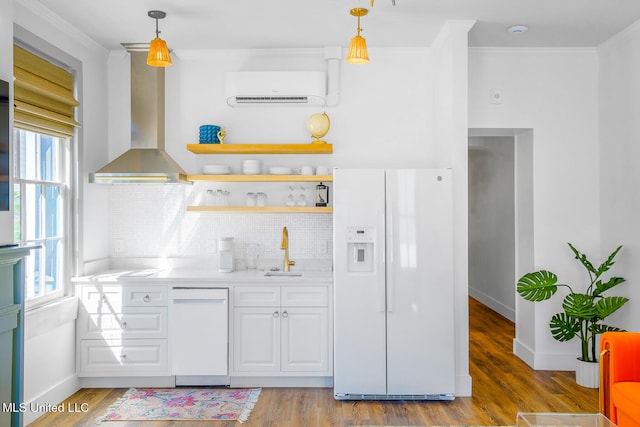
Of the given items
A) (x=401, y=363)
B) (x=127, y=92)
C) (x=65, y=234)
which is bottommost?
(x=401, y=363)

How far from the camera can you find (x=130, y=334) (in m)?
3.81

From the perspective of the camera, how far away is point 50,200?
364 cm

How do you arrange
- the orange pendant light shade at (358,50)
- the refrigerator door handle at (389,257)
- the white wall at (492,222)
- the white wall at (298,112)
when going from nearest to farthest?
the orange pendant light shade at (358,50) < the refrigerator door handle at (389,257) < the white wall at (298,112) < the white wall at (492,222)

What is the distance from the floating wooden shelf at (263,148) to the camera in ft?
13.5

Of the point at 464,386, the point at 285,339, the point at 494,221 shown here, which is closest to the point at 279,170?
the point at 285,339

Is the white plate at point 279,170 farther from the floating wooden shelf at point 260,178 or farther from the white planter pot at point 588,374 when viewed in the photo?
the white planter pot at point 588,374

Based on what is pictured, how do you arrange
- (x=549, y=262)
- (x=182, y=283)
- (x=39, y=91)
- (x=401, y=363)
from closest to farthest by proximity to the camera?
(x=39, y=91) → (x=401, y=363) → (x=182, y=283) → (x=549, y=262)

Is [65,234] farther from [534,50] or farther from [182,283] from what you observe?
[534,50]

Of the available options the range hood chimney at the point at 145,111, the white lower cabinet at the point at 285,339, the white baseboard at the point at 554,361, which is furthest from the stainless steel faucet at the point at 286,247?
the white baseboard at the point at 554,361

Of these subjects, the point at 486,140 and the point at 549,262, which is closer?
the point at 549,262

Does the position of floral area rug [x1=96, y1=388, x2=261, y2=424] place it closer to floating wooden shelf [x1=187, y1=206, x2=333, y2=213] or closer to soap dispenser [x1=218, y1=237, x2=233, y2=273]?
soap dispenser [x1=218, y1=237, x2=233, y2=273]

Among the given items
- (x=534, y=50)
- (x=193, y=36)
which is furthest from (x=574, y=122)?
(x=193, y=36)

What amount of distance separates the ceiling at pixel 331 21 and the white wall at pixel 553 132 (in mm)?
185

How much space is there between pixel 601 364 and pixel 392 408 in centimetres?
138
